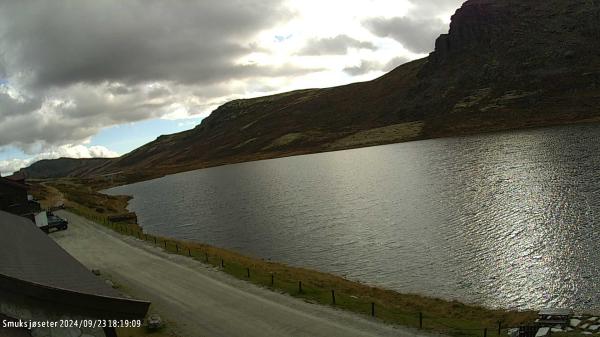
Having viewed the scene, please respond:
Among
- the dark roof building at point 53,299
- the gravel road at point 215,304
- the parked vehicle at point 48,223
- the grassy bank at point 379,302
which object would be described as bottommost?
the grassy bank at point 379,302

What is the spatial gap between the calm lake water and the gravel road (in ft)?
43.4

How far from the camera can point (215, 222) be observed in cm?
7888

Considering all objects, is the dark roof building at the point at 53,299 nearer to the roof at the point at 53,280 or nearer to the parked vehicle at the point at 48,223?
the roof at the point at 53,280

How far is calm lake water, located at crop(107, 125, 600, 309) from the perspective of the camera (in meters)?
37.9

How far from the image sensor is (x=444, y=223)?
5681 cm

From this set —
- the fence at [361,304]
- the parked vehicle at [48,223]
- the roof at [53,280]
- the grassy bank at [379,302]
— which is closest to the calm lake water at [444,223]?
the grassy bank at [379,302]

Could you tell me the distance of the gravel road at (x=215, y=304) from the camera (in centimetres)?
2500

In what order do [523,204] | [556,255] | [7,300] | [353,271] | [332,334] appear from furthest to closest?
[523,204] → [353,271] → [556,255] → [332,334] → [7,300]

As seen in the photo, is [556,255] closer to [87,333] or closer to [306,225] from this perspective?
[306,225]

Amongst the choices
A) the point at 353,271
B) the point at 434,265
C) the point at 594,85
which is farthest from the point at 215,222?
the point at 594,85

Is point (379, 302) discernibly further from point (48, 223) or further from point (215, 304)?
point (48, 223)

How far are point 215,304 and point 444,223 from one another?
37.0m

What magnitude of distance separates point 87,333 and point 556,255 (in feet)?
136

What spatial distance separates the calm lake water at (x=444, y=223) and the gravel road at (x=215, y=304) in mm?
13236
